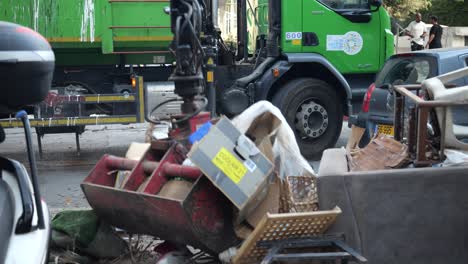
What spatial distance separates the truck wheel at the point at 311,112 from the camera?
9.51m

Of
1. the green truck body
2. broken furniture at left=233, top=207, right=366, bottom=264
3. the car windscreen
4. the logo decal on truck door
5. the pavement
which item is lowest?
the pavement

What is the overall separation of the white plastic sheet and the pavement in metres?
2.76

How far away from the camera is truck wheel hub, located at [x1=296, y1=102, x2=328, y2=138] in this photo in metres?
9.52

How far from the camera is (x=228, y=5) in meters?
11.5

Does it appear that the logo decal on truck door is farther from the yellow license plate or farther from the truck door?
the yellow license plate

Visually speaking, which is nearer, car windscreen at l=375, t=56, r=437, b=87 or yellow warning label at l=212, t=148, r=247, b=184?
yellow warning label at l=212, t=148, r=247, b=184

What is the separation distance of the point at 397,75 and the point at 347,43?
6.38 feet

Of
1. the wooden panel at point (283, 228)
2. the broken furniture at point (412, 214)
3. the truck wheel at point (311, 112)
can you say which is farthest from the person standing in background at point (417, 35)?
the wooden panel at point (283, 228)

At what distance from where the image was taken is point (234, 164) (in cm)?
401

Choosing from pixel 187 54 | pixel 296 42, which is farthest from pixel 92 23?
pixel 187 54

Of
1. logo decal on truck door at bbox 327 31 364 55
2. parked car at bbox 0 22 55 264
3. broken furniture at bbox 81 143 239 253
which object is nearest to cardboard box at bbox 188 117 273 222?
broken furniture at bbox 81 143 239 253

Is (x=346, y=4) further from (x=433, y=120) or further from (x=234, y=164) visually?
(x=234, y=164)

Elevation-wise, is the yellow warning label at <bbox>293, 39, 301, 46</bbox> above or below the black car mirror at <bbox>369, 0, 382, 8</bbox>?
below

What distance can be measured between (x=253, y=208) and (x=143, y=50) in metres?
7.11
